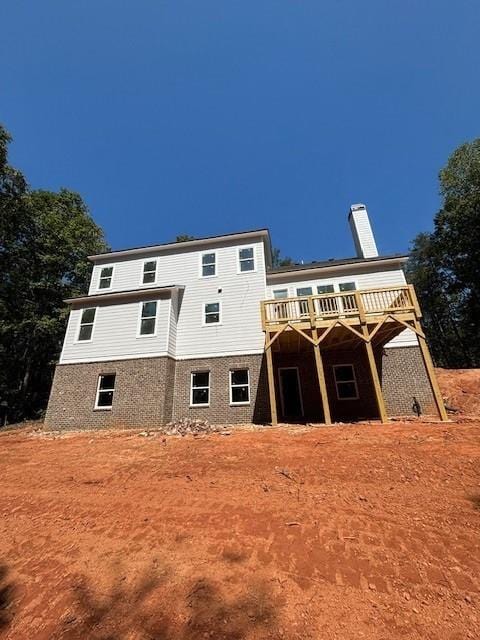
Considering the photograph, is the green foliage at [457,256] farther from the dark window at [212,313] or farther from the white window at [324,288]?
the dark window at [212,313]

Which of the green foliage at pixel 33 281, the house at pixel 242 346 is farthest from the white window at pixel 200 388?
the green foliage at pixel 33 281

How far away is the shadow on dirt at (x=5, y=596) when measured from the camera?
266 centimetres

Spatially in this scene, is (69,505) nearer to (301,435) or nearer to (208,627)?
(208,627)

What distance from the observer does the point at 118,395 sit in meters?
12.1

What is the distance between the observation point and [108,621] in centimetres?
253

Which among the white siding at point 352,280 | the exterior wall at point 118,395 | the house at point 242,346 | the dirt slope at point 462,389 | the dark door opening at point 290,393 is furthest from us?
the white siding at point 352,280

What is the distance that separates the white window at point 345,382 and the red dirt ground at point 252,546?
5534 mm

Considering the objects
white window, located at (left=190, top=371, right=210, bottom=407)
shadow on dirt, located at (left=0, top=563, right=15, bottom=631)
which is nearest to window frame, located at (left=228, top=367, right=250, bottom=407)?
white window, located at (left=190, top=371, right=210, bottom=407)

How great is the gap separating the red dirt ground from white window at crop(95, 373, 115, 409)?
5424mm

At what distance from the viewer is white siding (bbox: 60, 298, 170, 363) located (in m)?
12.8

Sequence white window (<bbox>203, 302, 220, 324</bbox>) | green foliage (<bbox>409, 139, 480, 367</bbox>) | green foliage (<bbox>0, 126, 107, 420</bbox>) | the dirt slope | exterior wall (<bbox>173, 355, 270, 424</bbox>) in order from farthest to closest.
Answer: green foliage (<bbox>409, 139, 480, 367</bbox>), green foliage (<bbox>0, 126, 107, 420</bbox>), white window (<bbox>203, 302, 220, 324</bbox>), the dirt slope, exterior wall (<bbox>173, 355, 270, 424</bbox>)

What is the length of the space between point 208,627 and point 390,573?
1.85 metres

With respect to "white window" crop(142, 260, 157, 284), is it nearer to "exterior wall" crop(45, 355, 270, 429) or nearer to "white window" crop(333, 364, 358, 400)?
"exterior wall" crop(45, 355, 270, 429)

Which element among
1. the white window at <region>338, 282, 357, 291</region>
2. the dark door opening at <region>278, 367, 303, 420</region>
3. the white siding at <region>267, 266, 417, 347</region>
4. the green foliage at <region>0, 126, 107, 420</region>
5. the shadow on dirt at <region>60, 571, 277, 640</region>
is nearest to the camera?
the shadow on dirt at <region>60, 571, 277, 640</region>
